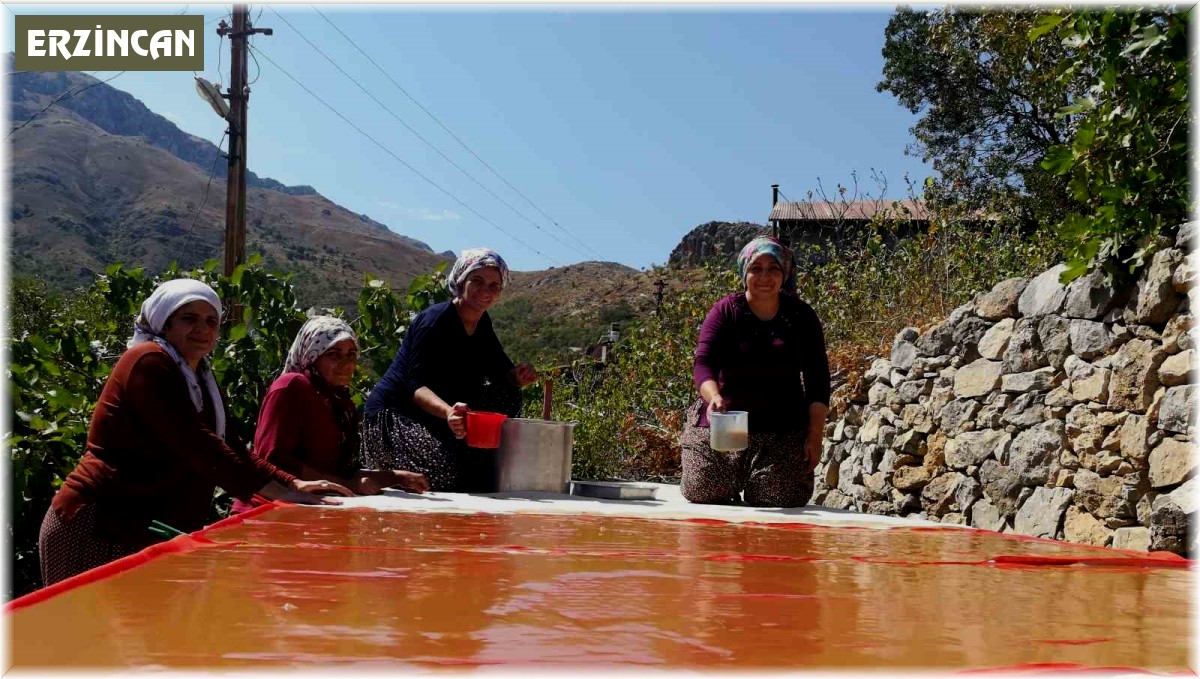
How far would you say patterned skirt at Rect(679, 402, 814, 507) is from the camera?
3951 mm

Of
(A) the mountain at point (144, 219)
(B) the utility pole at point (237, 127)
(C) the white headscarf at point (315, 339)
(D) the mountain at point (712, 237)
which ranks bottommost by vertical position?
(C) the white headscarf at point (315, 339)

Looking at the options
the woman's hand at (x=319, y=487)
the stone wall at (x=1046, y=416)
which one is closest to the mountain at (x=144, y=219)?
the stone wall at (x=1046, y=416)

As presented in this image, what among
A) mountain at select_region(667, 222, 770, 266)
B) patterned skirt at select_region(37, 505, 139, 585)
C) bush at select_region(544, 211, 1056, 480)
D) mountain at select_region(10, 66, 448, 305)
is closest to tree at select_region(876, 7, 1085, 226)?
bush at select_region(544, 211, 1056, 480)

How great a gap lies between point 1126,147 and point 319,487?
133 inches

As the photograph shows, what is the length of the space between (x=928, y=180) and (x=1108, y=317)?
406 centimetres

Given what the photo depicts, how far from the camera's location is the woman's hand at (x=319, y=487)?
10.6 feet

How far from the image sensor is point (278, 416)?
352cm

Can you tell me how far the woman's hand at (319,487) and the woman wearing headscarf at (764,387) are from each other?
4.31ft

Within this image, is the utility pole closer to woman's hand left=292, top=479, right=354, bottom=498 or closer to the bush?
the bush

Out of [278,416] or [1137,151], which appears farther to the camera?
[1137,151]

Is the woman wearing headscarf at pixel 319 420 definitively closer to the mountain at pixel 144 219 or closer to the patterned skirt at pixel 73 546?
the patterned skirt at pixel 73 546

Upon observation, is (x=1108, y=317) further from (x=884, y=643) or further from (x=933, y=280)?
(x=884, y=643)

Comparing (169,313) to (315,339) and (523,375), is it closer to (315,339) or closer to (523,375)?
(315,339)

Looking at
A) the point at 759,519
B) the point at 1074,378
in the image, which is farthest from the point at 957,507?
the point at 759,519
